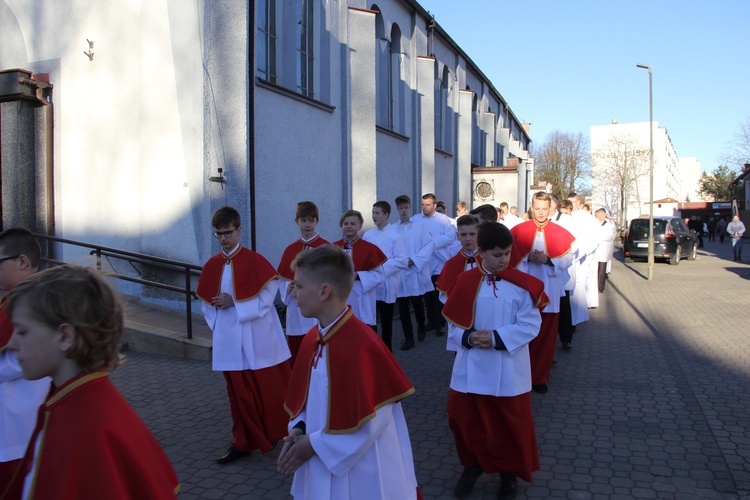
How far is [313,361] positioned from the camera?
3043mm

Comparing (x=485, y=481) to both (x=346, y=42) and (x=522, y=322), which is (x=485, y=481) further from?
(x=346, y=42)

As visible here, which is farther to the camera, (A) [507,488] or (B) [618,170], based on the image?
(B) [618,170]

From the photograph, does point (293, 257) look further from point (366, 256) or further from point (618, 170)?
point (618, 170)

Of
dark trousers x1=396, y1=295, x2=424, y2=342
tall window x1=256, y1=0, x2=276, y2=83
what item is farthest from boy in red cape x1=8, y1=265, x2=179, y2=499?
tall window x1=256, y1=0, x2=276, y2=83

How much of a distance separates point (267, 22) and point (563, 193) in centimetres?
4707

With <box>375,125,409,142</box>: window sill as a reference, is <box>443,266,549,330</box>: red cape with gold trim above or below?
below

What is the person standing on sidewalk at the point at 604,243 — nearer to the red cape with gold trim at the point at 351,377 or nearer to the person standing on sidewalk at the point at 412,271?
the person standing on sidewalk at the point at 412,271

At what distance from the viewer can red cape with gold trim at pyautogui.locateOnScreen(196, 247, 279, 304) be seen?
17.2 feet

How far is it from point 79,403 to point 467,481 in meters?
3.13

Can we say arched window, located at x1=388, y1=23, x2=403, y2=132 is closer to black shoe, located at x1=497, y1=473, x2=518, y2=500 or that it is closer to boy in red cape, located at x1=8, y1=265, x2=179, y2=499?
black shoe, located at x1=497, y1=473, x2=518, y2=500

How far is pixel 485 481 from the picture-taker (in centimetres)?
478

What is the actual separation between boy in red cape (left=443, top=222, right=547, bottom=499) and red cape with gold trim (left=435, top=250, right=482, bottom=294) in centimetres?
61

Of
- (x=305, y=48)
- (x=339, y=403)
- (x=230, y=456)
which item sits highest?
(x=305, y=48)

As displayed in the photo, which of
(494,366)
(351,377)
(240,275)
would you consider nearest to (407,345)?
(240,275)
